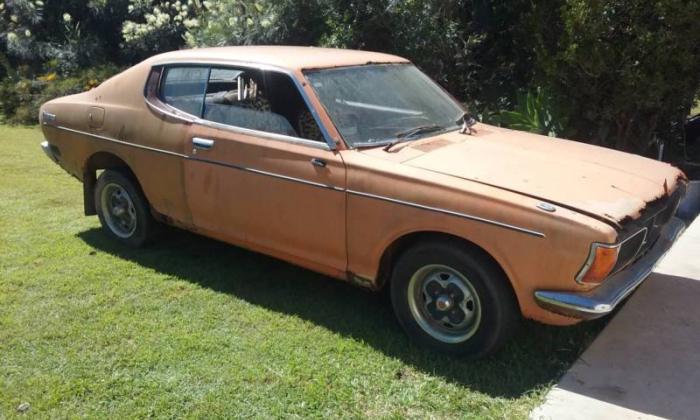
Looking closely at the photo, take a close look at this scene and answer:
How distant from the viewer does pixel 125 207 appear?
5555 mm

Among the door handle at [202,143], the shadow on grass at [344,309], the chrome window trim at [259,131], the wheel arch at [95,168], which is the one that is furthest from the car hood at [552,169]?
the wheel arch at [95,168]

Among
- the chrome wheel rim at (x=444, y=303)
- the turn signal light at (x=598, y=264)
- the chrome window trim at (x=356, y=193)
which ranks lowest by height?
the chrome wheel rim at (x=444, y=303)

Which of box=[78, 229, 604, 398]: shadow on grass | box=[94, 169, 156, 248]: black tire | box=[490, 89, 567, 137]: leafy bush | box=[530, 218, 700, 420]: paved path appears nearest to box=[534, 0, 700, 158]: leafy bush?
box=[490, 89, 567, 137]: leafy bush

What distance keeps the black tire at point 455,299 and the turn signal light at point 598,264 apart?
0.44 m

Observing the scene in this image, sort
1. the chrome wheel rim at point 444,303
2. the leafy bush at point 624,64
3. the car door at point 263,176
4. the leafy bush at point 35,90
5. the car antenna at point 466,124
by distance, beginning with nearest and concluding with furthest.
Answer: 1. the chrome wheel rim at point 444,303
2. the car door at point 263,176
3. the car antenna at point 466,124
4. the leafy bush at point 624,64
5. the leafy bush at point 35,90

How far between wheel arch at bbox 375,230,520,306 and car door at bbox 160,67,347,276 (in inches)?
9.9

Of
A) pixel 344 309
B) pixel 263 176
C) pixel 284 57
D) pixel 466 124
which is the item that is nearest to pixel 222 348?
pixel 344 309

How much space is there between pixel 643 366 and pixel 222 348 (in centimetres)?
242

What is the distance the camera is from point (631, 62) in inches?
257

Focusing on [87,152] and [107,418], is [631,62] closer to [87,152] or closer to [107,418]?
[87,152]

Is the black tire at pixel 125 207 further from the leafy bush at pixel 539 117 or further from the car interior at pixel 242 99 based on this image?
the leafy bush at pixel 539 117

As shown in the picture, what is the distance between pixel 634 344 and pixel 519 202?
1.30 m

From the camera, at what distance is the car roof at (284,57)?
14.5ft

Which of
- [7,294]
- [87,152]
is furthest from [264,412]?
[87,152]
